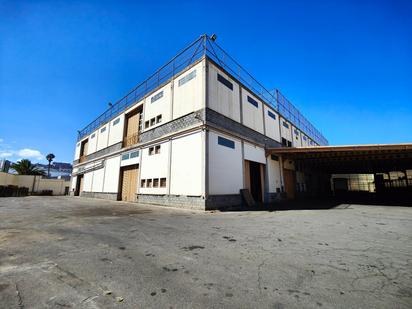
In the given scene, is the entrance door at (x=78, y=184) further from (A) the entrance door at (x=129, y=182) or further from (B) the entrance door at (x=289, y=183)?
(B) the entrance door at (x=289, y=183)

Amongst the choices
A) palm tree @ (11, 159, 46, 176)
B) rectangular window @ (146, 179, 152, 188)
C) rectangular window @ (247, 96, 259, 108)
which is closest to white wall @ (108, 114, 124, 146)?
rectangular window @ (146, 179, 152, 188)

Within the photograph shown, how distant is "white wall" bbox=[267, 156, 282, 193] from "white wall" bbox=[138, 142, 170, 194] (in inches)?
394

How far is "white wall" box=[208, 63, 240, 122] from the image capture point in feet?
46.3

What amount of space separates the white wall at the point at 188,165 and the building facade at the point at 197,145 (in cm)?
7

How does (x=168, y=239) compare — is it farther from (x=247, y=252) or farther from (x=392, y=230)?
(x=392, y=230)

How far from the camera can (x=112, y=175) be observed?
22.0 meters

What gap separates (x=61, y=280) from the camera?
2859 mm

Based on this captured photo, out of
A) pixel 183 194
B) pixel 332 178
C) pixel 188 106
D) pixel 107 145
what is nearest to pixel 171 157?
pixel 183 194

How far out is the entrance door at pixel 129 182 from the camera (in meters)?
18.4

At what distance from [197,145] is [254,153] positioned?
21.7 feet

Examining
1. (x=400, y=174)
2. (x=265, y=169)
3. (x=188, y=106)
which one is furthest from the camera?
(x=400, y=174)

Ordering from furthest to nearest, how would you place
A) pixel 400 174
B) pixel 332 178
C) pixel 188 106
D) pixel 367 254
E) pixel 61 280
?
1. pixel 332 178
2. pixel 400 174
3. pixel 188 106
4. pixel 367 254
5. pixel 61 280

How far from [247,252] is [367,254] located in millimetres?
2466

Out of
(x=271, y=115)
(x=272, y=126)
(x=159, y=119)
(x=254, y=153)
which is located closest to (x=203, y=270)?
(x=254, y=153)
